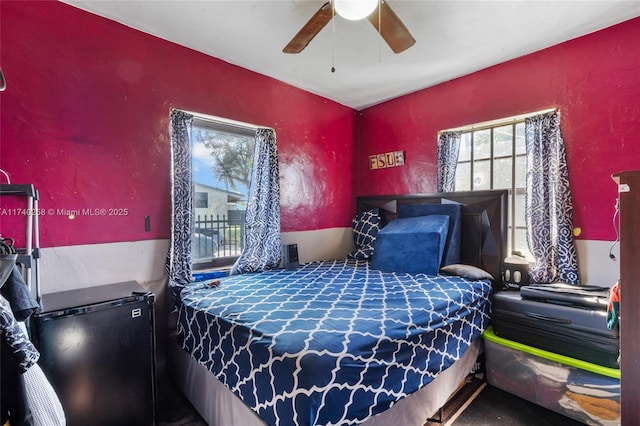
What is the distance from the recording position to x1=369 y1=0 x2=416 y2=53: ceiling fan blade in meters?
1.59

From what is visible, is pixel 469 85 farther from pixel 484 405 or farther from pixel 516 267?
pixel 484 405

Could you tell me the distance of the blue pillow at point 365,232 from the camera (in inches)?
135

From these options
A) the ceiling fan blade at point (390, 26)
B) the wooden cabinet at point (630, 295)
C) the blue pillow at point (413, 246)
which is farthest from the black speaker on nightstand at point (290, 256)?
the wooden cabinet at point (630, 295)

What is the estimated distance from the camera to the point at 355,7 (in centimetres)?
148

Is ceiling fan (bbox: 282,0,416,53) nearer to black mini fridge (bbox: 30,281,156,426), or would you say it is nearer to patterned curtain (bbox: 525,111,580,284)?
patterned curtain (bbox: 525,111,580,284)

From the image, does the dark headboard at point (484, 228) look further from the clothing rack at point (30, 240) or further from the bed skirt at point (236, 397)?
the clothing rack at point (30, 240)

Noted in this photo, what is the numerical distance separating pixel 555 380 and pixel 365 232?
209 cm

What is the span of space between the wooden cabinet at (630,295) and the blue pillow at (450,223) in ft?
5.58

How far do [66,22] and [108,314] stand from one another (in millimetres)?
1870

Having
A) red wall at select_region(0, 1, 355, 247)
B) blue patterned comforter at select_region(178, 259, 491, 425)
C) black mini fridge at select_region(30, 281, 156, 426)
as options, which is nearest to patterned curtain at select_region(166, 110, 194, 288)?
red wall at select_region(0, 1, 355, 247)

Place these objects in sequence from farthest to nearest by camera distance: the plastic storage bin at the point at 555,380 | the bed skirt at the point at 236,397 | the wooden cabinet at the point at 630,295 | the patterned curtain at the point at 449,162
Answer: the patterned curtain at the point at 449,162
the plastic storage bin at the point at 555,380
the bed skirt at the point at 236,397
the wooden cabinet at the point at 630,295

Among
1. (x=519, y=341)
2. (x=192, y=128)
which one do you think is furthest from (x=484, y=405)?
(x=192, y=128)

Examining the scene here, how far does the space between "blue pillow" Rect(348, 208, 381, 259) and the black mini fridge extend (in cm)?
224

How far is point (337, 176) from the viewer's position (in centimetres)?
372
